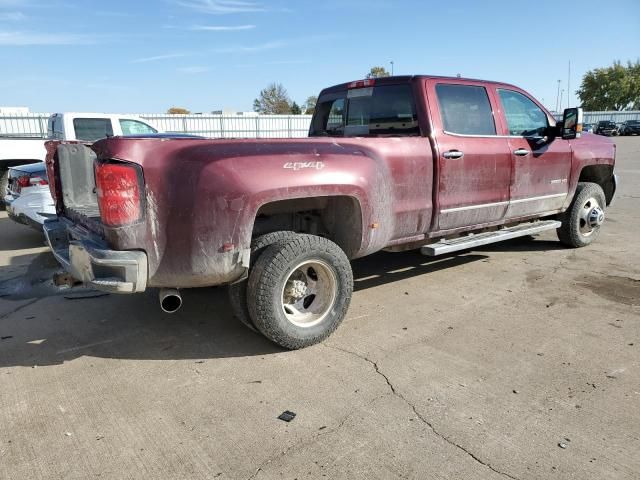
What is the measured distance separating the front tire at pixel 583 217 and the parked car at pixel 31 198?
6.44 metres

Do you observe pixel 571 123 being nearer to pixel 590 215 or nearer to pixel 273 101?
pixel 590 215

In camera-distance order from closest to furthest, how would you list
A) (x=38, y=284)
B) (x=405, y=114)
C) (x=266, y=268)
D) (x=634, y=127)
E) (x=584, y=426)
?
1. (x=584, y=426)
2. (x=266, y=268)
3. (x=405, y=114)
4. (x=38, y=284)
5. (x=634, y=127)

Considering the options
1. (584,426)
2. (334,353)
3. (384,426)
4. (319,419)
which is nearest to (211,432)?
(319,419)

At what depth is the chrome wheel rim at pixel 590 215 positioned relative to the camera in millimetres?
6449

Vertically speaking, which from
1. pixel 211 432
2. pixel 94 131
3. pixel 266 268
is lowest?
pixel 211 432

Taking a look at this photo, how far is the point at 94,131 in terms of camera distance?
1037 cm

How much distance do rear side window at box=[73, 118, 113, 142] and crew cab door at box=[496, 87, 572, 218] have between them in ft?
26.3

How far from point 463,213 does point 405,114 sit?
1080 mm

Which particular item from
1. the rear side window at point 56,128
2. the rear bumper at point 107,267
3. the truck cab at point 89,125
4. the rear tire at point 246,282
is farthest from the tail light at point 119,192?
the rear side window at point 56,128

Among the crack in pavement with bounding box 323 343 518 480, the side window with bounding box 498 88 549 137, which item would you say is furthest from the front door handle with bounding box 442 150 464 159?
the crack in pavement with bounding box 323 343 518 480

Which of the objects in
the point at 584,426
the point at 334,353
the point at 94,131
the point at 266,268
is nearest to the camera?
the point at 584,426

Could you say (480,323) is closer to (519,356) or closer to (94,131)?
(519,356)

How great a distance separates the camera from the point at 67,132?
10.0m

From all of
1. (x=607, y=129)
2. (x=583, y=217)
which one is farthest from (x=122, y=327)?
(x=607, y=129)
